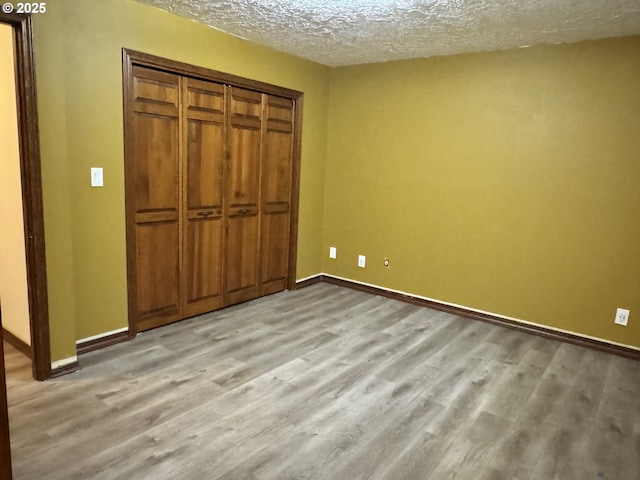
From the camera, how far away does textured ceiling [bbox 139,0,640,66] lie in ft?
8.87

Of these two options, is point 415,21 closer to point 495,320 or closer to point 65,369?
point 495,320

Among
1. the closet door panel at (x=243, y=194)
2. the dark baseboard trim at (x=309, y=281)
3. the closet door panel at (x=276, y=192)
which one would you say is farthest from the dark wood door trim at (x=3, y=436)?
the dark baseboard trim at (x=309, y=281)

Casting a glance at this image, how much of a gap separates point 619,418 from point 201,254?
3059mm

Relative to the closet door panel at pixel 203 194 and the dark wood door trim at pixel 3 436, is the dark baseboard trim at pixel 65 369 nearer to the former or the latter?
the closet door panel at pixel 203 194

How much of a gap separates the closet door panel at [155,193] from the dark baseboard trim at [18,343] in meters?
0.67

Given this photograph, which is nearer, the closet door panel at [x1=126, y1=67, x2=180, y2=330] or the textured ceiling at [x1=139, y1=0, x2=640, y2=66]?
the textured ceiling at [x1=139, y1=0, x2=640, y2=66]

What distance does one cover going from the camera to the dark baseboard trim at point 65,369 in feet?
8.46

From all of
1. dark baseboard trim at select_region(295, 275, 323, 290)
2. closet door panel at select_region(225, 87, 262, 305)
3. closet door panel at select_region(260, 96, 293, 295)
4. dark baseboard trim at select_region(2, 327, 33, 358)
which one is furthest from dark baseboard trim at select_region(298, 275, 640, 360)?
dark baseboard trim at select_region(2, 327, 33, 358)

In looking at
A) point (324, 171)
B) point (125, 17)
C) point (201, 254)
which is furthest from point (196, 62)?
point (324, 171)

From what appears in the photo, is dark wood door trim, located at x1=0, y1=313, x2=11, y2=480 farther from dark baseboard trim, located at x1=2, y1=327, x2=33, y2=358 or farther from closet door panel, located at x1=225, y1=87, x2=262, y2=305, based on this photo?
closet door panel, located at x1=225, y1=87, x2=262, y2=305

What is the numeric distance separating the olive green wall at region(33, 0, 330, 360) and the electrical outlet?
3645 millimetres

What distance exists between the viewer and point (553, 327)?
11.9 feet

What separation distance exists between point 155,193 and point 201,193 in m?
0.41

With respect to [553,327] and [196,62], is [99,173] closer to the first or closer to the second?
[196,62]
